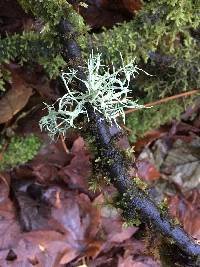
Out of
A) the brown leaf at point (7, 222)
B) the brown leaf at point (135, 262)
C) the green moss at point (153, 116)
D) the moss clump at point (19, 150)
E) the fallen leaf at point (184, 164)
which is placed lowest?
the brown leaf at point (135, 262)

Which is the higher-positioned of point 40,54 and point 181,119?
point 40,54

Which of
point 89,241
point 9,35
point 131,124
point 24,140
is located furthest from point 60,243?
point 9,35

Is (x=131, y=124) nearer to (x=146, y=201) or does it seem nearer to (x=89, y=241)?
(x=89, y=241)

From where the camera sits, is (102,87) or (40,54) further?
(40,54)

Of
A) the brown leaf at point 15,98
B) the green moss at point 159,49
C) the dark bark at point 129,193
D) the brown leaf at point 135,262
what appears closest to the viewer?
the dark bark at point 129,193

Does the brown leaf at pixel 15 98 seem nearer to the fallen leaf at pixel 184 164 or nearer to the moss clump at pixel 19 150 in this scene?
the moss clump at pixel 19 150

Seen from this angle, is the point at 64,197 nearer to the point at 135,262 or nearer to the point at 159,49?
the point at 135,262

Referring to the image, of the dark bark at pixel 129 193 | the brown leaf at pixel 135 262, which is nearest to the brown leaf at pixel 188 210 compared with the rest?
the brown leaf at pixel 135 262

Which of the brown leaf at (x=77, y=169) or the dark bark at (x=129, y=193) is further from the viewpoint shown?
the brown leaf at (x=77, y=169)
